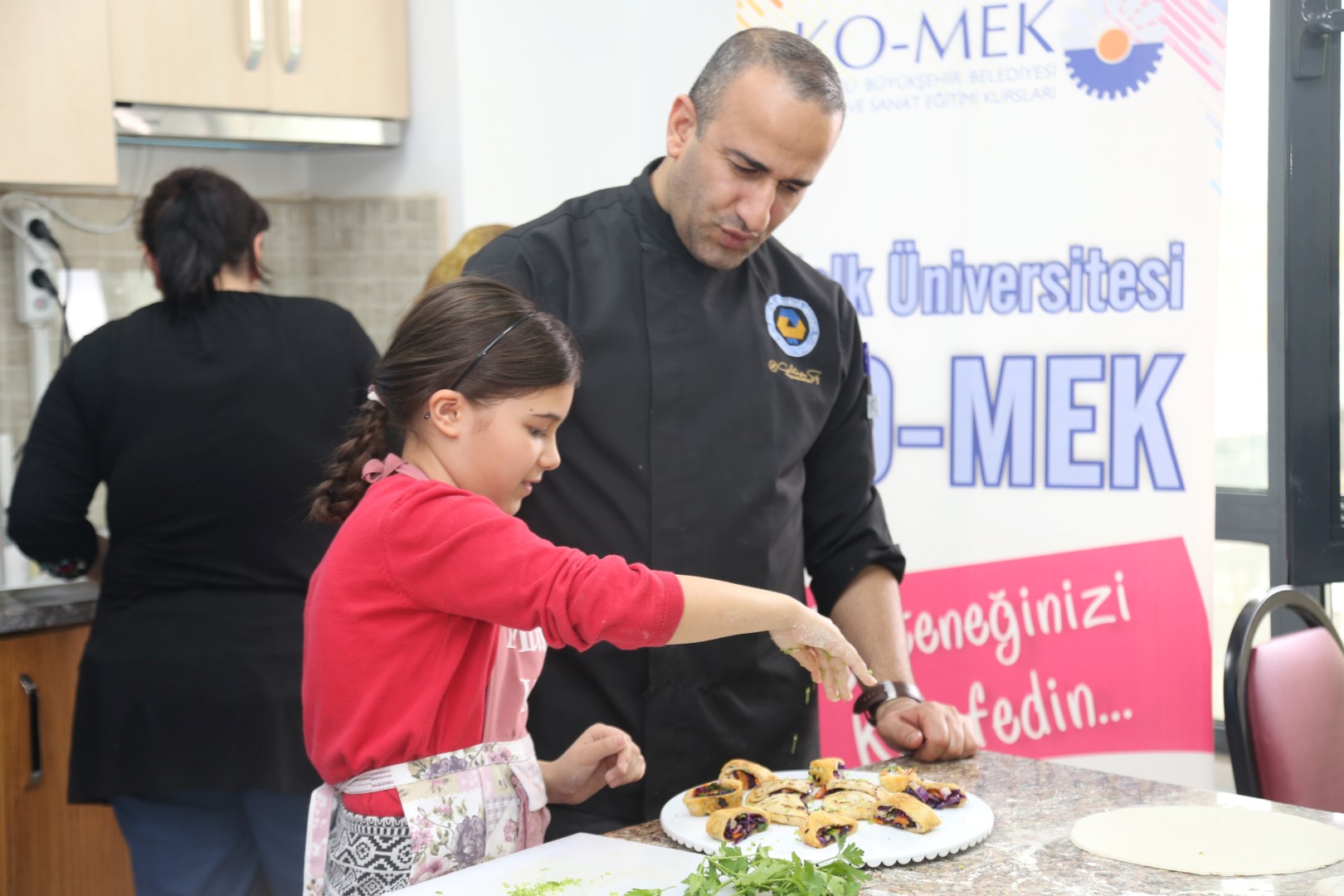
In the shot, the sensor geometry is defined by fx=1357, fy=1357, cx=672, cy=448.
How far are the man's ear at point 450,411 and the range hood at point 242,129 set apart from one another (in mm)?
1866

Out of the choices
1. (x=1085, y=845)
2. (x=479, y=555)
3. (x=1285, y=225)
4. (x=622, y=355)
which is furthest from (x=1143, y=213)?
(x=479, y=555)

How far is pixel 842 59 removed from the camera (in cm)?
258

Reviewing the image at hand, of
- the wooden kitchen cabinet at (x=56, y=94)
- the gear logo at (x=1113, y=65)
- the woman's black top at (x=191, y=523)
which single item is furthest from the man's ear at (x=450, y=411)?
the wooden kitchen cabinet at (x=56, y=94)

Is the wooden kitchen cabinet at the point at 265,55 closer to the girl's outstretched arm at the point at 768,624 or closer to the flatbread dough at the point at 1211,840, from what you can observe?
the girl's outstretched arm at the point at 768,624

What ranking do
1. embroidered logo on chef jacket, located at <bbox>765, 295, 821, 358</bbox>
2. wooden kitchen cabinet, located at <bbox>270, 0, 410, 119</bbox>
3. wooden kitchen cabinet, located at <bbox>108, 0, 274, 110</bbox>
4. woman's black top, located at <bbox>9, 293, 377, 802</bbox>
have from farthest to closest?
wooden kitchen cabinet, located at <bbox>270, 0, 410, 119</bbox>, wooden kitchen cabinet, located at <bbox>108, 0, 274, 110</bbox>, woman's black top, located at <bbox>9, 293, 377, 802</bbox>, embroidered logo on chef jacket, located at <bbox>765, 295, 821, 358</bbox>

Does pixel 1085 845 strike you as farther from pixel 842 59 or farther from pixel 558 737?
pixel 842 59

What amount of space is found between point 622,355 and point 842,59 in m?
1.20

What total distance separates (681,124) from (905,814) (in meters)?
0.84

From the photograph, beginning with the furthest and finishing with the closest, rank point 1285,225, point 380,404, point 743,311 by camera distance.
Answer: point 1285,225
point 743,311
point 380,404

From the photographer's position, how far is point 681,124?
64.3 inches

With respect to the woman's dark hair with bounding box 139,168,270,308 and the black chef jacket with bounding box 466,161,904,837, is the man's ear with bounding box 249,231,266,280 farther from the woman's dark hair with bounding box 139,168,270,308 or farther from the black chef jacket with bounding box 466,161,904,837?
the black chef jacket with bounding box 466,161,904,837

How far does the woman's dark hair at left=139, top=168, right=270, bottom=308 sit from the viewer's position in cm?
216

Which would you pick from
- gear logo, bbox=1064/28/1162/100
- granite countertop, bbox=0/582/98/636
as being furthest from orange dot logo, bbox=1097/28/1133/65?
granite countertop, bbox=0/582/98/636

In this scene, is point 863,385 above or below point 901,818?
above
